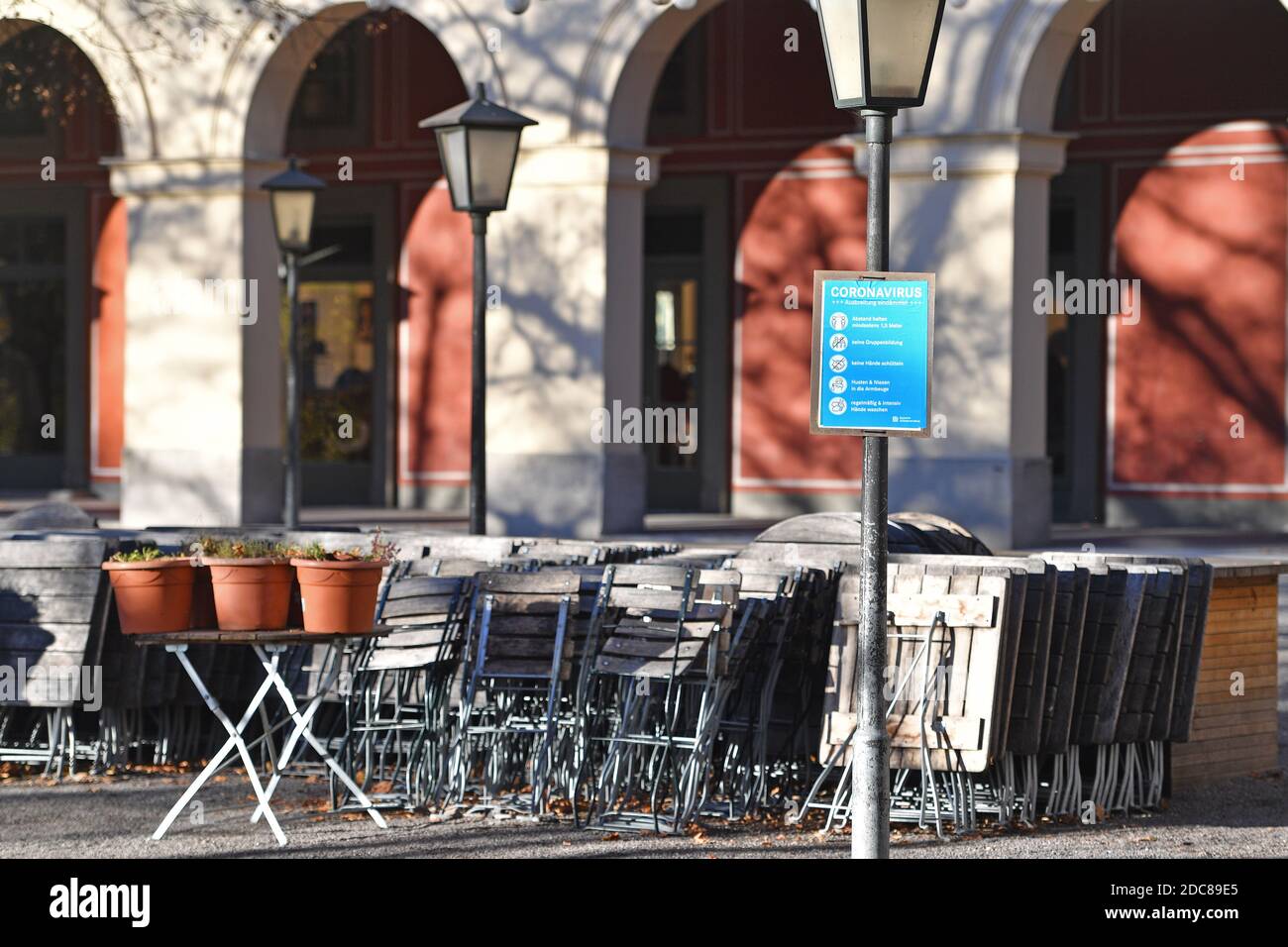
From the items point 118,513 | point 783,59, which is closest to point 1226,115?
point 783,59

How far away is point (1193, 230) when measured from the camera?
1889cm

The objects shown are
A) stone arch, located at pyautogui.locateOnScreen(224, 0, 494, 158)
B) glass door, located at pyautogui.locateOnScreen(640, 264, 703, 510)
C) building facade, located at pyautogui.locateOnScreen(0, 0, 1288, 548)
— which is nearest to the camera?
building facade, located at pyautogui.locateOnScreen(0, 0, 1288, 548)

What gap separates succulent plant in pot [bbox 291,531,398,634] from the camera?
7.58 metres

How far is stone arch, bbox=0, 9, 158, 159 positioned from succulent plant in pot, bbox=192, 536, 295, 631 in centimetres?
1205

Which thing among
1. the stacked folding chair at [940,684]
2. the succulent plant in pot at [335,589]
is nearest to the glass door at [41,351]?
the succulent plant in pot at [335,589]

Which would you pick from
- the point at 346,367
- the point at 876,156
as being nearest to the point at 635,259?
the point at 346,367

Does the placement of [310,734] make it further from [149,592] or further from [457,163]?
[457,163]

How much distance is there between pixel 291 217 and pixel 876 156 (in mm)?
9403

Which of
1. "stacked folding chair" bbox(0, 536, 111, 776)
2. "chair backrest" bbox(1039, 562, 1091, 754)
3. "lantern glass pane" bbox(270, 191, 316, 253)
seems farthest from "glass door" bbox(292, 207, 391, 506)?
"chair backrest" bbox(1039, 562, 1091, 754)

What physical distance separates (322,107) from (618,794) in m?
15.2

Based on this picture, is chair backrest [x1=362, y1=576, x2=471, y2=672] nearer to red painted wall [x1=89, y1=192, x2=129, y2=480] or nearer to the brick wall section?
the brick wall section
